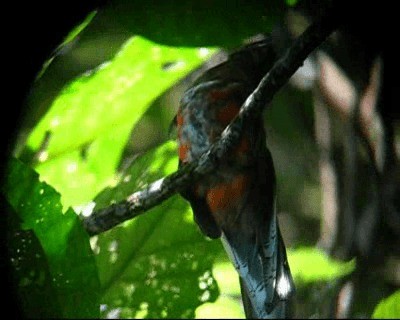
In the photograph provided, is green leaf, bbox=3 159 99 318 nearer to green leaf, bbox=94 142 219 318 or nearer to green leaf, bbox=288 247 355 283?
green leaf, bbox=94 142 219 318

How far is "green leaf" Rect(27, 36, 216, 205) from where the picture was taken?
0.73m

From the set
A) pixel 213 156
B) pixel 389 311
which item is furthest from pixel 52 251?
pixel 389 311

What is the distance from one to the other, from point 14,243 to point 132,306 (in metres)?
0.20

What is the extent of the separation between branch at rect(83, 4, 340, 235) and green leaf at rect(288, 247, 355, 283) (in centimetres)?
13

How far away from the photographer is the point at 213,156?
0.64 meters

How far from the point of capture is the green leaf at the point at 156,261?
0.68 meters

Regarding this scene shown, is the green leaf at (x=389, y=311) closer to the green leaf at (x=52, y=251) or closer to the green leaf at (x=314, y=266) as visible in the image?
the green leaf at (x=314, y=266)

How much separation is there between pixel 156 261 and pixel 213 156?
14cm

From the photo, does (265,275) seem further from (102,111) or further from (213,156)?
Result: (102,111)

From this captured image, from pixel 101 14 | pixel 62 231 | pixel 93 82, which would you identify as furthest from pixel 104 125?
pixel 62 231

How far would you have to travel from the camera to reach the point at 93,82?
0.75 meters

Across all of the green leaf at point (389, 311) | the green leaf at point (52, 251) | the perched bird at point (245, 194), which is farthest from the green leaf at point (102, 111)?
the green leaf at point (389, 311)

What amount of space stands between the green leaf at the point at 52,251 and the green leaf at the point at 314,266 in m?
0.22

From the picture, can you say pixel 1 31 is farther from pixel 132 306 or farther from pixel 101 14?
pixel 132 306
